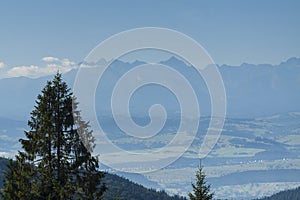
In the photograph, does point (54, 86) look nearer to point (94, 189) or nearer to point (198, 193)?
point (94, 189)

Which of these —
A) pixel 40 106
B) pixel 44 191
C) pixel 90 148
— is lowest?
pixel 44 191

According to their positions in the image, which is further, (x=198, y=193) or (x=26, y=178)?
(x=198, y=193)

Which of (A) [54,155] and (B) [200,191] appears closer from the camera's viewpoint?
(A) [54,155]

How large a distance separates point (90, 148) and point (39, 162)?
7.32 ft

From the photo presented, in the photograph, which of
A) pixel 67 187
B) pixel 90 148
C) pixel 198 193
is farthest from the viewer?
pixel 198 193

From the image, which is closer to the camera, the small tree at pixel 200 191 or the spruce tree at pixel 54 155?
the spruce tree at pixel 54 155

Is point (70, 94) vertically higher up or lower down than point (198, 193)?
higher up

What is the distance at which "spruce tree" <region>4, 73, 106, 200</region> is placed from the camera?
20.7 m

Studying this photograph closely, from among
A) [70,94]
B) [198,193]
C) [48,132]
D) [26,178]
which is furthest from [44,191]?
[198,193]

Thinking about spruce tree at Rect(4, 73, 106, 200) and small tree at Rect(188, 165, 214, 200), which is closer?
spruce tree at Rect(4, 73, 106, 200)

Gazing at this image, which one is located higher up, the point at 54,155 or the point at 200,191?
the point at 54,155

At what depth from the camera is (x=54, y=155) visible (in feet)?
69.1

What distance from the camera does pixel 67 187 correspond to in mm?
20234

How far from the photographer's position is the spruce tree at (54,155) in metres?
20.7
